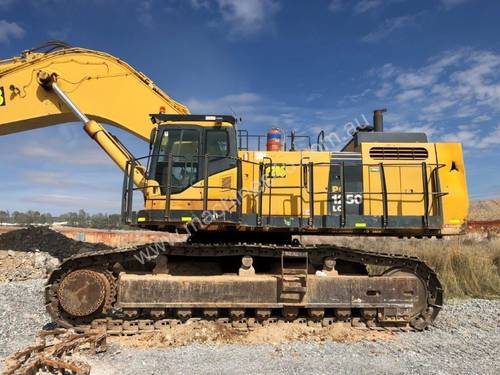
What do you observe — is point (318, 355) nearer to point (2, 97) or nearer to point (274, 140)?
point (274, 140)

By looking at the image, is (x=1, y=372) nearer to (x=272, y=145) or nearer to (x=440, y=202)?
(x=272, y=145)

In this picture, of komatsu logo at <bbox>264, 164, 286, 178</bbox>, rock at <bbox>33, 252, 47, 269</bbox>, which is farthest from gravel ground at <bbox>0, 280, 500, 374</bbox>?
rock at <bbox>33, 252, 47, 269</bbox>

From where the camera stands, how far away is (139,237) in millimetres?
31203

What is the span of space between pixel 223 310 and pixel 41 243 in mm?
10999

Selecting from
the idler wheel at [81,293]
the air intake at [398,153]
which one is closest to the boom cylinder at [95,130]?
the idler wheel at [81,293]

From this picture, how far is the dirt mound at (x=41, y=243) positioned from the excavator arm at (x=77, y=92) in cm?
589

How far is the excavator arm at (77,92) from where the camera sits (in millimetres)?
9844

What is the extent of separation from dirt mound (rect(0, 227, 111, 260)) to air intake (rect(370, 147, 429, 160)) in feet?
37.0

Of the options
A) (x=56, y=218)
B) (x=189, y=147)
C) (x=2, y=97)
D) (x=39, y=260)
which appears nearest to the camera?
(x=189, y=147)

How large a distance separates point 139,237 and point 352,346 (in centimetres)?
2677

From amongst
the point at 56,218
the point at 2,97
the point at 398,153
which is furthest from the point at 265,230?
the point at 56,218

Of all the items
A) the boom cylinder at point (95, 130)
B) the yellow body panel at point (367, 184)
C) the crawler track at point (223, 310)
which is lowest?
the crawler track at point (223, 310)

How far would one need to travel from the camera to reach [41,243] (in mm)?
15469

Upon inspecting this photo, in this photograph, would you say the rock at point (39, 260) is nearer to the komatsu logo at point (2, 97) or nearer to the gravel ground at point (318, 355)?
the komatsu logo at point (2, 97)
